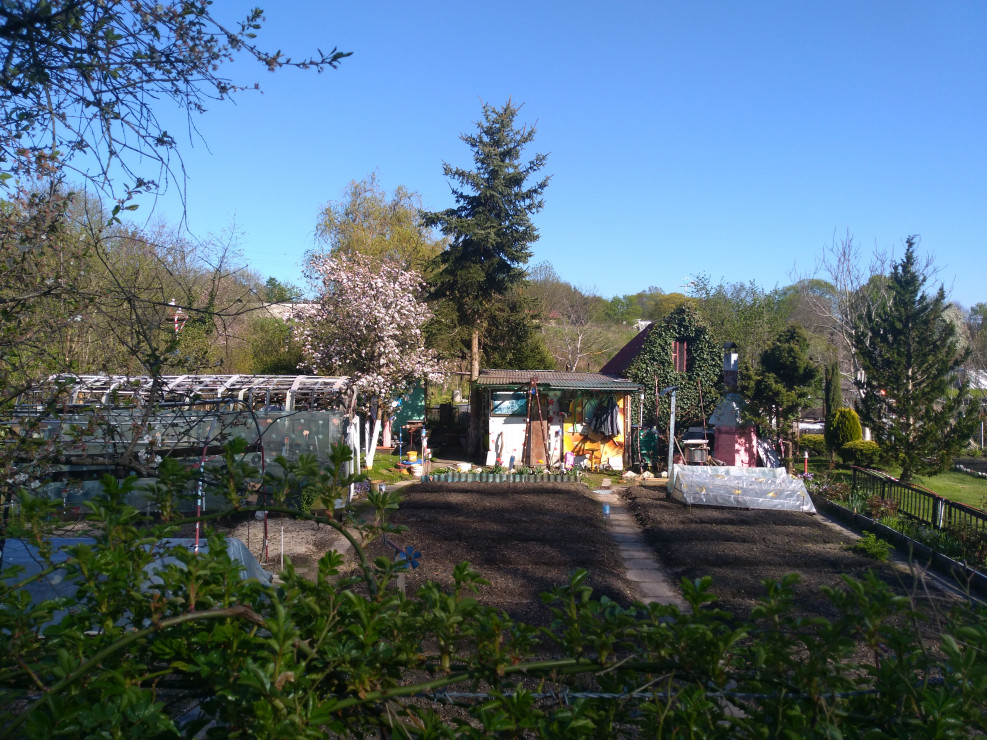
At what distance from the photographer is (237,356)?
1955 centimetres

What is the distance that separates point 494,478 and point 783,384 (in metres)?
8.19

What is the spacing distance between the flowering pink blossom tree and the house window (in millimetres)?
7516

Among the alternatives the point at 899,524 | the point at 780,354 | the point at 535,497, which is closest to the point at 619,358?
the point at 780,354

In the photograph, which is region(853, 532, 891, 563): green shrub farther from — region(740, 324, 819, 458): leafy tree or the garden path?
region(740, 324, 819, 458): leafy tree

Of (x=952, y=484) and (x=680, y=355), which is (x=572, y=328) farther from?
(x=952, y=484)

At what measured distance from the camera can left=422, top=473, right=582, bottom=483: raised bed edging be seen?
1658 centimetres

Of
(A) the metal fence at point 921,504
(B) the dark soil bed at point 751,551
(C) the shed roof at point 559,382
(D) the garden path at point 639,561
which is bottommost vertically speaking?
(D) the garden path at point 639,561

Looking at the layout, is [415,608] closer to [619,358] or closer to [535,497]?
[535,497]

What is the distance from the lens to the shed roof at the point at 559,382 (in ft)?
62.0

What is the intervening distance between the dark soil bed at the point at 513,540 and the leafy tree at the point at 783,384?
19.5 ft

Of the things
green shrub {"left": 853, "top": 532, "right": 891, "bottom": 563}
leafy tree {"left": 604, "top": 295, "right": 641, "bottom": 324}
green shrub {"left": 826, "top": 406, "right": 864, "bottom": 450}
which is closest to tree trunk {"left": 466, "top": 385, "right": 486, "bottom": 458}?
green shrub {"left": 826, "top": 406, "right": 864, "bottom": 450}

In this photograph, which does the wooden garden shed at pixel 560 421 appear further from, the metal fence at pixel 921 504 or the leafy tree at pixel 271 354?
the leafy tree at pixel 271 354

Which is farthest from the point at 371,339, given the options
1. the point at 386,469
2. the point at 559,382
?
the point at 559,382

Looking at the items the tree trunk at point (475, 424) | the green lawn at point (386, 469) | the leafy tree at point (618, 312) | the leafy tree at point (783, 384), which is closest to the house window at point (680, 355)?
the leafy tree at point (783, 384)
